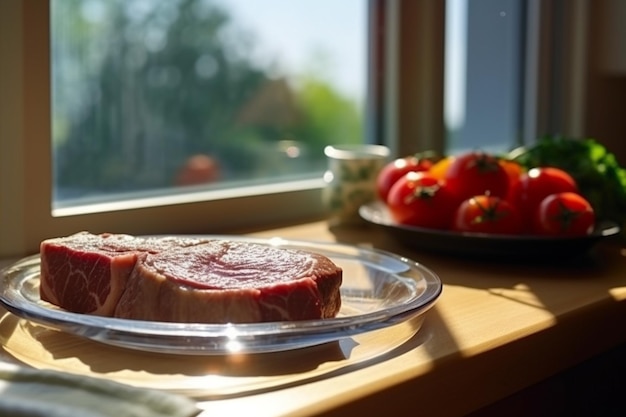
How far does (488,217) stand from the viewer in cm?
114

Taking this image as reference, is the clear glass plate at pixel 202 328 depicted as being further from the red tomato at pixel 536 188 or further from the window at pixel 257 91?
the red tomato at pixel 536 188

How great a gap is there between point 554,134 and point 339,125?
563 mm

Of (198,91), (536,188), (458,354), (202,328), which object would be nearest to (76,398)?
(202,328)

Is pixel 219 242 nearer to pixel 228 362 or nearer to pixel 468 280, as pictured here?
pixel 228 362

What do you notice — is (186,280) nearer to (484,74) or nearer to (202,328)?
(202,328)

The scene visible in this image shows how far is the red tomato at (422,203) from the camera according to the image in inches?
47.0

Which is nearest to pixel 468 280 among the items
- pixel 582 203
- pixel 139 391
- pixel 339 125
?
pixel 582 203

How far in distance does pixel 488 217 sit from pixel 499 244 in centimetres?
4

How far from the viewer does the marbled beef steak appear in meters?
0.72

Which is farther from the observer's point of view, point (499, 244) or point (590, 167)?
point (590, 167)

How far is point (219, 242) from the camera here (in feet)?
2.80

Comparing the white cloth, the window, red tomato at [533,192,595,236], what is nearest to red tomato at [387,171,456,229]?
red tomato at [533,192,595,236]

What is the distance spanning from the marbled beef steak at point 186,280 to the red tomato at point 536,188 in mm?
467

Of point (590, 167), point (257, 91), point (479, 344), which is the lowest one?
point (479, 344)
